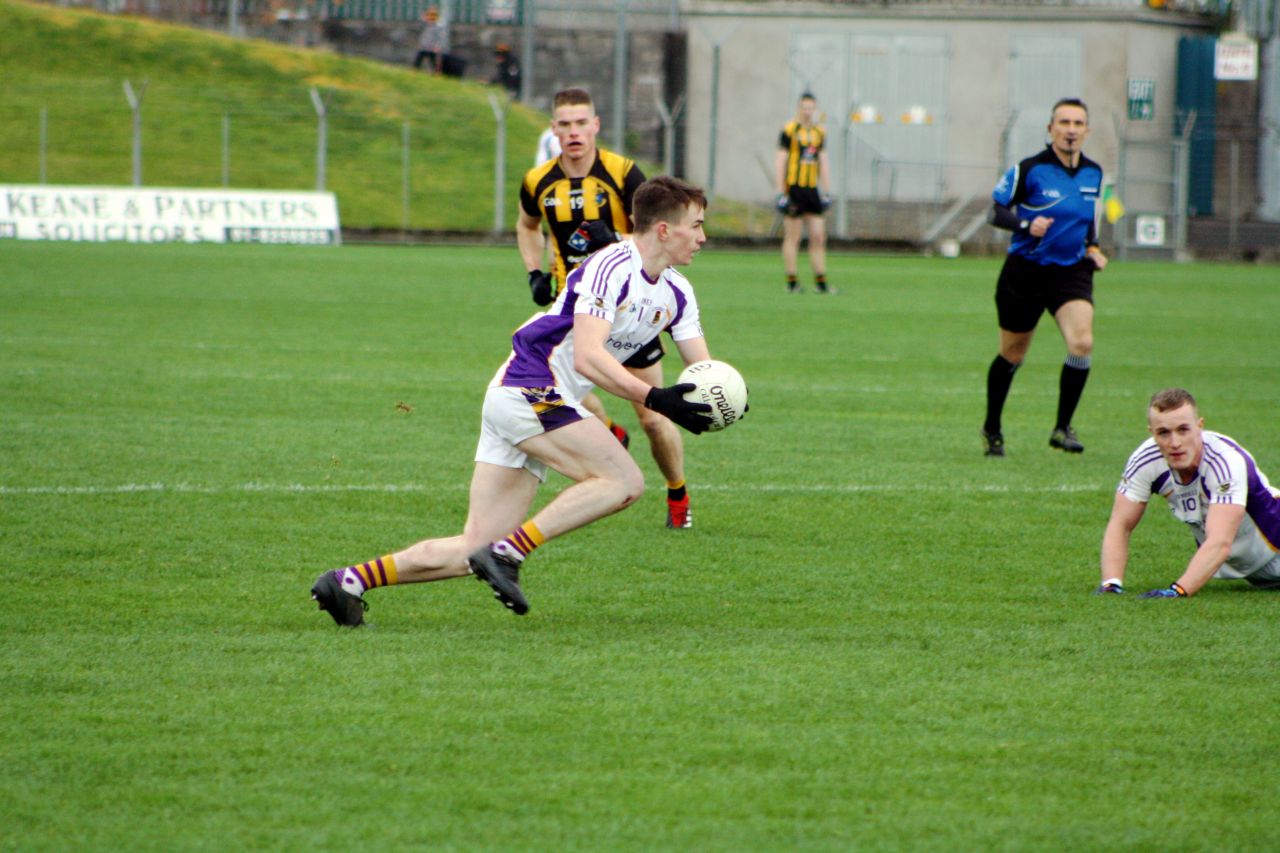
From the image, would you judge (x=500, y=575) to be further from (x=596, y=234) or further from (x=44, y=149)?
(x=44, y=149)

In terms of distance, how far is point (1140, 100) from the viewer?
130 feet

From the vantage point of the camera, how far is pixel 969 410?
12.2 metres

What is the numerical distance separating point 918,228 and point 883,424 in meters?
28.0

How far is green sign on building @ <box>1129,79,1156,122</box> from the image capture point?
3966cm

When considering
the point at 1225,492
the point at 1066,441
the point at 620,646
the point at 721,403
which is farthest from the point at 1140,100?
the point at 620,646

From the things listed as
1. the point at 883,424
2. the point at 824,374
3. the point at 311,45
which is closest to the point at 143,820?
the point at 883,424

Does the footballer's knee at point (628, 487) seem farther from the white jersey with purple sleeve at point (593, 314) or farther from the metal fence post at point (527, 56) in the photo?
the metal fence post at point (527, 56)

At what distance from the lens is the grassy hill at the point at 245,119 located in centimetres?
3525

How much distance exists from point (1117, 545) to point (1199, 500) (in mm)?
375

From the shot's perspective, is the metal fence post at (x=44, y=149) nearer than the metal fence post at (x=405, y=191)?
Yes

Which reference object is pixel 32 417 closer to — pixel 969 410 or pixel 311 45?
pixel 969 410

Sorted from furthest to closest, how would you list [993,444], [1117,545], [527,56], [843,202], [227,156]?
1. [527,56]
2. [843,202]
3. [227,156]
4. [993,444]
5. [1117,545]

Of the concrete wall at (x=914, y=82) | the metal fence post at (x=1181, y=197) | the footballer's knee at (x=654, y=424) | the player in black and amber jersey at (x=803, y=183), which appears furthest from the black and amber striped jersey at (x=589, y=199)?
the concrete wall at (x=914, y=82)

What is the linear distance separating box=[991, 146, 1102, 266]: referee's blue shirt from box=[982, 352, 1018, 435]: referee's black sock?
67 centimetres
